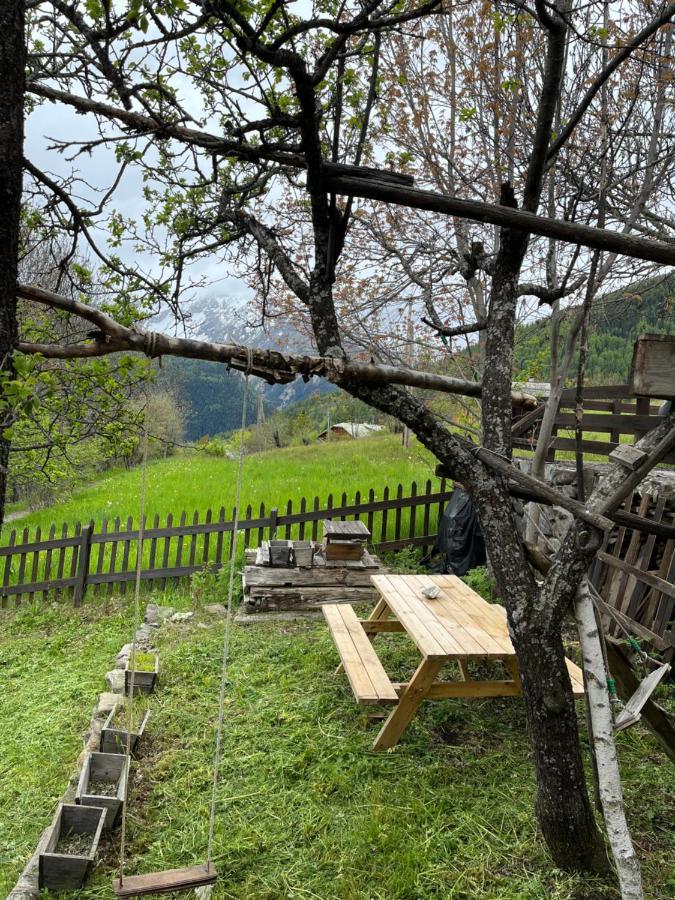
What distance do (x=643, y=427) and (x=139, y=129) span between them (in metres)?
4.50

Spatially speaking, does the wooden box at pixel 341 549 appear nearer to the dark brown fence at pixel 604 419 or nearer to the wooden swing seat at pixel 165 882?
the dark brown fence at pixel 604 419

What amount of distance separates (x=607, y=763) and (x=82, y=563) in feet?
24.4

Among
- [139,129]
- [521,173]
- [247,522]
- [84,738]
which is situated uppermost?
[521,173]

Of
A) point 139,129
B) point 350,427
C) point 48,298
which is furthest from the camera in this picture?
point 350,427

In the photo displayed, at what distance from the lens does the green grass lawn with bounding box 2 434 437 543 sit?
11.3 m

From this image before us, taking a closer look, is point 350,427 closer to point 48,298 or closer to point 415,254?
point 415,254

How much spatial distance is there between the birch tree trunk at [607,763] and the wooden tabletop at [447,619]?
1176mm

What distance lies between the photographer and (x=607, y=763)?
253 centimetres

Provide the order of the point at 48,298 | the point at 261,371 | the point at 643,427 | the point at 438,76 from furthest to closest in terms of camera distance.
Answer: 1. the point at 438,76
2. the point at 643,427
3. the point at 261,371
4. the point at 48,298

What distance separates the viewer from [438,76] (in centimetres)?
734

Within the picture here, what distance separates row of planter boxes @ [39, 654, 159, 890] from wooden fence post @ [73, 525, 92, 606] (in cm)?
448

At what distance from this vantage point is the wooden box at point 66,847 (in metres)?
2.90

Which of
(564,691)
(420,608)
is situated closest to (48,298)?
(564,691)

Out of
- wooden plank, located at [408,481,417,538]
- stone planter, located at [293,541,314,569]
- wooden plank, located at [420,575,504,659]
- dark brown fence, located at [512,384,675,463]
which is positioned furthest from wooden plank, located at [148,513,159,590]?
dark brown fence, located at [512,384,675,463]
